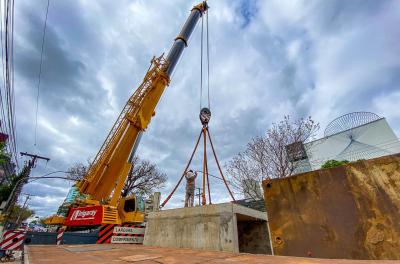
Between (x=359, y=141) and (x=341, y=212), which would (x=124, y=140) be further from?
(x=359, y=141)

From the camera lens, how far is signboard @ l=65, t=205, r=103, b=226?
28.4 ft

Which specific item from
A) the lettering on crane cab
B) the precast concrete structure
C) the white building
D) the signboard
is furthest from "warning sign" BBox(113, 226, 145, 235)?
the white building

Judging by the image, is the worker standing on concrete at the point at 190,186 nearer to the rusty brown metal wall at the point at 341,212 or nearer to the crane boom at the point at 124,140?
the crane boom at the point at 124,140

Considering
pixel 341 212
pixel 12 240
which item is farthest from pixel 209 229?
pixel 12 240

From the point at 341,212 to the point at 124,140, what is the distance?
32.7 ft

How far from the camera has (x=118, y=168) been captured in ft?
34.2

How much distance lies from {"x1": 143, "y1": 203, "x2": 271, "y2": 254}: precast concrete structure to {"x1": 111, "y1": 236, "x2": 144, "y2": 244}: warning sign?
3.48 ft

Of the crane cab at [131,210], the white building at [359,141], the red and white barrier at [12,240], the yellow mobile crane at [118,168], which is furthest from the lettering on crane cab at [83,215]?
the white building at [359,141]

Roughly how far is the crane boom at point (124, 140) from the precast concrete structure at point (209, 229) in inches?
142

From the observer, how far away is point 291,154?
706 inches

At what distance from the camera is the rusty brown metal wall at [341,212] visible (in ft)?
6.28

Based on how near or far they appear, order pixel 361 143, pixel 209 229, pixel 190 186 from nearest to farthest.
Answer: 1. pixel 209 229
2. pixel 190 186
3. pixel 361 143

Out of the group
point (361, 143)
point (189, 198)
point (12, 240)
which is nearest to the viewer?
point (12, 240)

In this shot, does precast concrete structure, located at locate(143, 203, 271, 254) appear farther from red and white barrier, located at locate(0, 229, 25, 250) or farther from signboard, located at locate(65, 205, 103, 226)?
red and white barrier, located at locate(0, 229, 25, 250)
